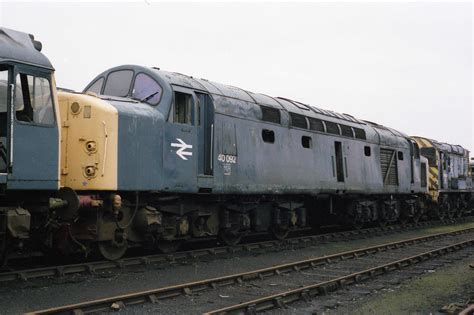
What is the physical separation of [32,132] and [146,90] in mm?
3210

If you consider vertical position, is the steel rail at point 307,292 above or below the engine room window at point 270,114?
below

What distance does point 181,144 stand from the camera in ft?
32.1

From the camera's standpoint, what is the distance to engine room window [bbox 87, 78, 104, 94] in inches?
415

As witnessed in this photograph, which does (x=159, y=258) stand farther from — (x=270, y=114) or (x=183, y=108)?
(x=270, y=114)

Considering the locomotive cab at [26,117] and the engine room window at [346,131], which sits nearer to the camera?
the locomotive cab at [26,117]

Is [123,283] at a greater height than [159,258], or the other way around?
[159,258]

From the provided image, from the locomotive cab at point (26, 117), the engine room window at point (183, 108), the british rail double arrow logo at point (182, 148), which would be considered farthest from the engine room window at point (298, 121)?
the locomotive cab at point (26, 117)

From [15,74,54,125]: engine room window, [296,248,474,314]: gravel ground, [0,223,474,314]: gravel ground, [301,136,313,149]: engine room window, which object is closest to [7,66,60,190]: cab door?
[15,74,54,125]: engine room window

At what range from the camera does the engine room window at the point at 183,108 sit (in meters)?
9.92

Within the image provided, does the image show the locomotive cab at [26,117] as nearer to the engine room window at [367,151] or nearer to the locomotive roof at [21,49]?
the locomotive roof at [21,49]

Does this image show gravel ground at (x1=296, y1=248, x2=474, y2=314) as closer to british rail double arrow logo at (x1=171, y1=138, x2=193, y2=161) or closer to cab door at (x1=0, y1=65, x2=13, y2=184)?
british rail double arrow logo at (x1=171, y1=138, x2=193, y2=161)

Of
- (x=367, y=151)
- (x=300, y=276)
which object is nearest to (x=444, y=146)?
(x=367, y=151)

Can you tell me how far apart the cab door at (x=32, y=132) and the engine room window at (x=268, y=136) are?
5994 millimetres

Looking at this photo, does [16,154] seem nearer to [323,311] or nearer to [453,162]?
[323,311]
